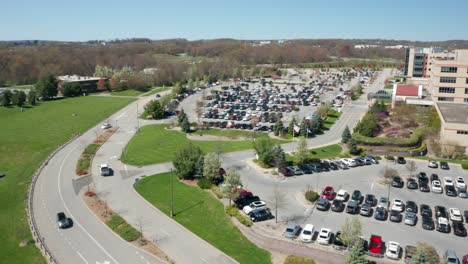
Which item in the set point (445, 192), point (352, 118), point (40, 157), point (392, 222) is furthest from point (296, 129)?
point (40, 157)

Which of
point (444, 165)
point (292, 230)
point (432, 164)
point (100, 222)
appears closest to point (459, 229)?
point (292, 230)

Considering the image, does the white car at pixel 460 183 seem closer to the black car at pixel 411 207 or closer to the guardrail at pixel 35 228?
the black car at pixel 411 207

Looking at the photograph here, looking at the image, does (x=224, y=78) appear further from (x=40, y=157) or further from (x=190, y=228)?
(x=190, y=228)

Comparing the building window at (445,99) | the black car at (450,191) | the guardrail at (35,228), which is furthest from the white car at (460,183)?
the guardrail at (35,228)

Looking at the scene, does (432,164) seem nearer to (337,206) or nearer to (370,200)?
(370,200)

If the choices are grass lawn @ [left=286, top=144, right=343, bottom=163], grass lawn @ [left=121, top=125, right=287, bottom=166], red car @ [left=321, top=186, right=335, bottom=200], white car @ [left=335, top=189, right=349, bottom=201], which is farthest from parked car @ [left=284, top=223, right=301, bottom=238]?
grass lawn @ [left=121, top=125, right=287, bottom=166]

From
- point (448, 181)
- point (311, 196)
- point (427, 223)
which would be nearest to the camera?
point (427, 223)
